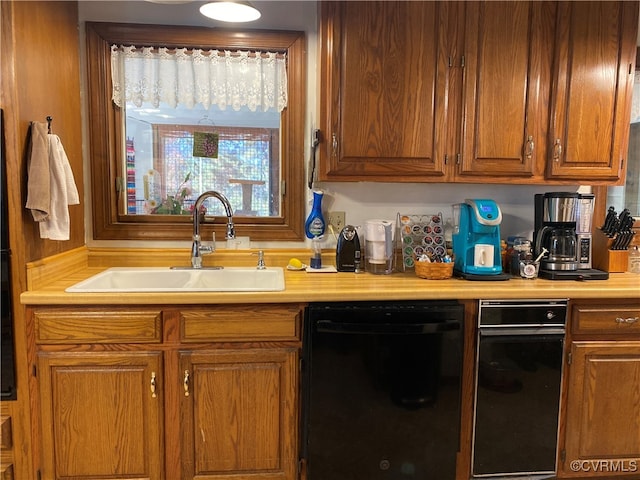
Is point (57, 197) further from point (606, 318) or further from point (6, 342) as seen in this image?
point (606, 318)

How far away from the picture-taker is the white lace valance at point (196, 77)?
83.7 inches

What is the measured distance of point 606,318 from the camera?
1.80 m

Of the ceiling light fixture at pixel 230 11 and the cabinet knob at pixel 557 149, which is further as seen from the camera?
the cabinet knob at pixel 557 149

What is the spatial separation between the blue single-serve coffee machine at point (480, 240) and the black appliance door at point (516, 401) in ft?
1.04

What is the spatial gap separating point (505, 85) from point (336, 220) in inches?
39.8

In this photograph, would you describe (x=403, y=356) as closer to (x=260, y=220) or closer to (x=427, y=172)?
(x=427, y=172)

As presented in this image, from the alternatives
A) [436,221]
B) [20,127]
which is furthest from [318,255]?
[20,127]

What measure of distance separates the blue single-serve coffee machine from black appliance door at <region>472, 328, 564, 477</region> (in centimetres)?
32

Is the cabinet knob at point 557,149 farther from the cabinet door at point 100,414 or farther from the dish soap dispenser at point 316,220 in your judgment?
the cabinet door at point 100,414

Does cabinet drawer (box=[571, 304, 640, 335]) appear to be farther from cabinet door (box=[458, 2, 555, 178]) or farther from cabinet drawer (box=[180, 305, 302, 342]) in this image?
cabinet drawer (box=[180, 305, 302, 342])

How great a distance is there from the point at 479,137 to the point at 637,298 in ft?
3.10

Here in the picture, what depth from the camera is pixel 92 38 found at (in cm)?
209
